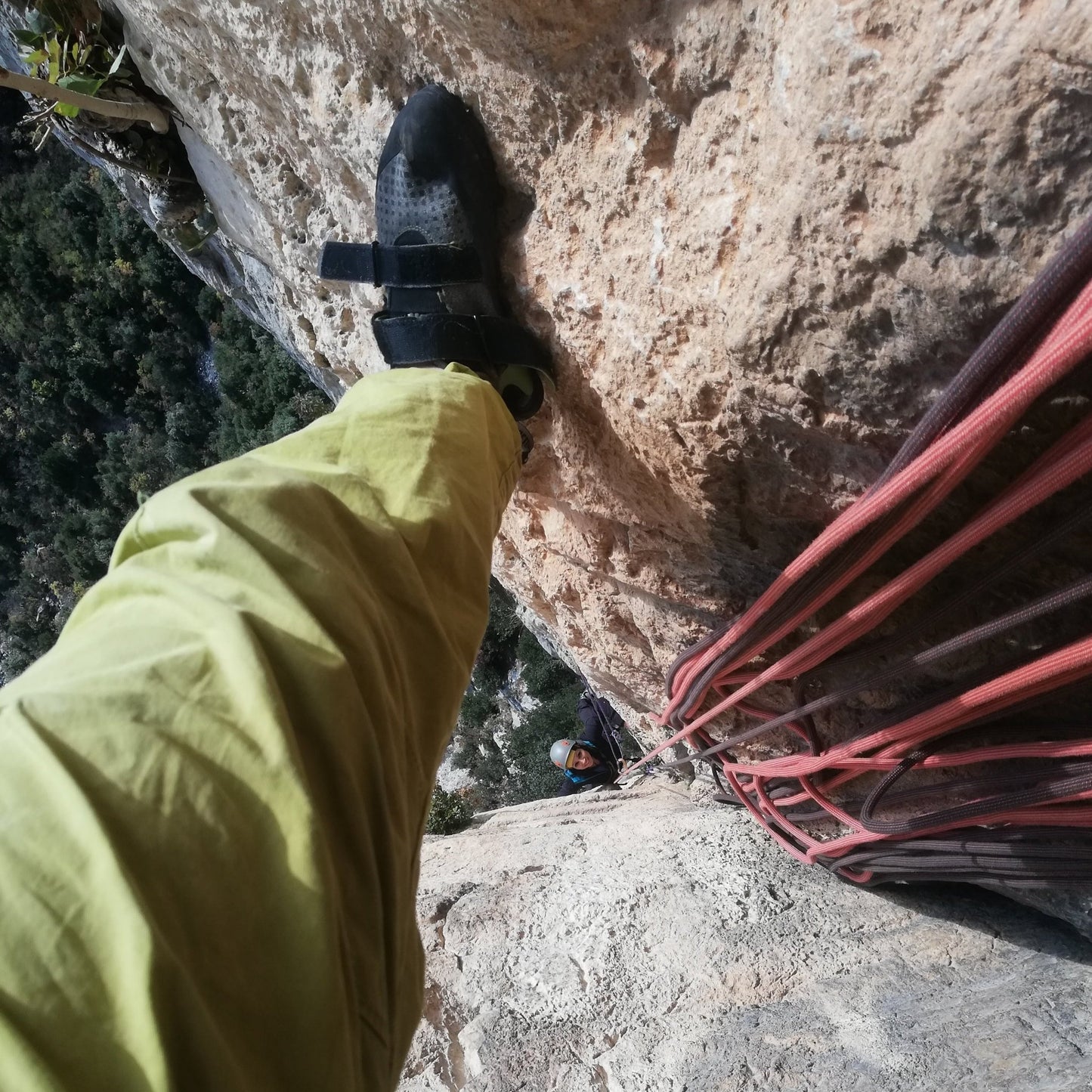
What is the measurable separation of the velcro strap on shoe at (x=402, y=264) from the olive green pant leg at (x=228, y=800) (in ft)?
1.42

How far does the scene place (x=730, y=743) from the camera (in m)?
1.14

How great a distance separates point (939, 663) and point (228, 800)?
2.62 ft

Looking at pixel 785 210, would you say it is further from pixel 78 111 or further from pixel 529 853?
pixel 78 111

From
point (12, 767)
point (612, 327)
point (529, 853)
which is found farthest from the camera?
point (529, 853)

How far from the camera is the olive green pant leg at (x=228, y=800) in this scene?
322 mm

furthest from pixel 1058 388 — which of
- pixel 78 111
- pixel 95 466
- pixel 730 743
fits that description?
pixel 95 466

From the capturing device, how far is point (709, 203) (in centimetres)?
73

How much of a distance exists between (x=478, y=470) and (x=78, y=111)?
4.56ft

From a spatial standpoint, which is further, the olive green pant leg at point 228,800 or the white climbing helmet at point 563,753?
the white climbing helmet at point 563,753

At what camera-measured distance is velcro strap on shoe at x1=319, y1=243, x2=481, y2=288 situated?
3.05 feet

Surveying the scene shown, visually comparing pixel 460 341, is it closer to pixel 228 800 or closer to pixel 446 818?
pixel 228 800

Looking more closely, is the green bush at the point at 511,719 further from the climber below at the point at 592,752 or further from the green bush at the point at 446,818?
the green bush at the point at 446,818

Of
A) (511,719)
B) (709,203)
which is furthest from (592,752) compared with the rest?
(709,203)

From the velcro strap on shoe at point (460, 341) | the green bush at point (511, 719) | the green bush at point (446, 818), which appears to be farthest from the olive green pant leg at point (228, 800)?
the green bush at point (511, 719)
